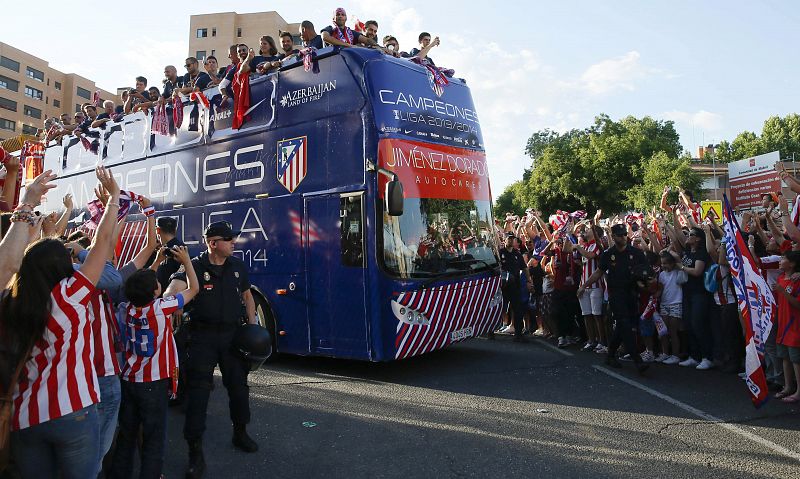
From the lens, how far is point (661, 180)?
35.6 m

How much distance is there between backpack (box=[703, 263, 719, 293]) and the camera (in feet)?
24.2

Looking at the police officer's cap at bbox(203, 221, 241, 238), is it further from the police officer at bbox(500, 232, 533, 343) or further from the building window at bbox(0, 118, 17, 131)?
the building window at bbox(0, 118, 17, 131)

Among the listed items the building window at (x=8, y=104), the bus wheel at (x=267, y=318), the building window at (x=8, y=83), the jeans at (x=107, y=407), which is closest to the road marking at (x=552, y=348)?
the bus wheel at (x=267, y=318)

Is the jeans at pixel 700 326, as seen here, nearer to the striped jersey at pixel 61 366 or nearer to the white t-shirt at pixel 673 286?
the white t-shirt at pixel 673 286

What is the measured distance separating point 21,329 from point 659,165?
38.8 m

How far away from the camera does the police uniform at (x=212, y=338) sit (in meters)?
4.10

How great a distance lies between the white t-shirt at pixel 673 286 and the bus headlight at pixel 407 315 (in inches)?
148

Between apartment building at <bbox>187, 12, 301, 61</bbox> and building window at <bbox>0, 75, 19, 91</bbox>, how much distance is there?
19881mm

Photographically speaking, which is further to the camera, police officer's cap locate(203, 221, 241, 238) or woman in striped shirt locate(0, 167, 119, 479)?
police officer's cap locate(203, 221, 241, 238)

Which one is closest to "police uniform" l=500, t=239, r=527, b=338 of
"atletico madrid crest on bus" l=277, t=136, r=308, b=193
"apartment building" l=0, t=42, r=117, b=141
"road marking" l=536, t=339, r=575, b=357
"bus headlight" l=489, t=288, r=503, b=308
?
"road marking" l=536, t=339, r=575, b=357

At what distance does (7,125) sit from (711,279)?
74.3m

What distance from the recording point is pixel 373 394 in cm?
629

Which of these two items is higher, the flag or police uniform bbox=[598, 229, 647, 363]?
the flag

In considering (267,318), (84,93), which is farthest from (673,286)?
(84,93)
